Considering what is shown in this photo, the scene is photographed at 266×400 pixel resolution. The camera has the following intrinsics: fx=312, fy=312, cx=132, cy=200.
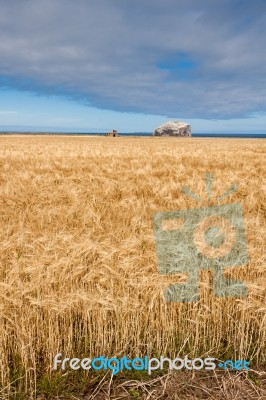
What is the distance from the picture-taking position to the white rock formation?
96.5 m

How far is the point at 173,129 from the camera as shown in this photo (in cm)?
9650

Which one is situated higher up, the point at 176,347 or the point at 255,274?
the point at 255,274

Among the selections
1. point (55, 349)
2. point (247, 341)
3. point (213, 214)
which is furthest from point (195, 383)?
point (213, 214)

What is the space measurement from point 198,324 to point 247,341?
1.55ft

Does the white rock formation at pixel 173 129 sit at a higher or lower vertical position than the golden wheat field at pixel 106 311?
higher

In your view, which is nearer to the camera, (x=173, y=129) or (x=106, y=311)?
(x=106, y=311)

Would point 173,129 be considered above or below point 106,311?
above

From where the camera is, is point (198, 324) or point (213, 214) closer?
point (198, 324)

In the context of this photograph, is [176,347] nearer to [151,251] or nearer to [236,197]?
[151,251]

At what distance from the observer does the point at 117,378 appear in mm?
2516

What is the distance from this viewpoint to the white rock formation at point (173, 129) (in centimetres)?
9650

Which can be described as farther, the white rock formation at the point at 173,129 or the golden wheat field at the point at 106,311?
the white rock formation at the point at 173,129

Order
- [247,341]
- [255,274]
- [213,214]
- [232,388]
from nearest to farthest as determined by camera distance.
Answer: [232,388] < [247,341] < [255,274] < [213,214]

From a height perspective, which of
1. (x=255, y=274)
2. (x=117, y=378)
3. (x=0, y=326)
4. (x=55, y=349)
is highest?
(x=255, y=274)
